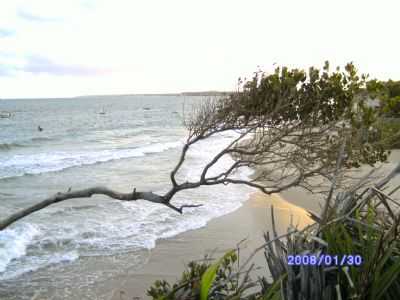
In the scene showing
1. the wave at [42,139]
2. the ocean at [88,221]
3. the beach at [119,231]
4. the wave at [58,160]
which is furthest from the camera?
the wave at [42,139]

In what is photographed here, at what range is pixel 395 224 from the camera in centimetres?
179

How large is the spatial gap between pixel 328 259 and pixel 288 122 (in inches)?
129

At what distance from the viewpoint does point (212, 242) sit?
9227mm

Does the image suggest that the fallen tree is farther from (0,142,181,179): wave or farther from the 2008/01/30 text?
(0,142,181,179): wave

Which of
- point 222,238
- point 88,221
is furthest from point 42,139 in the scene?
point 222,238

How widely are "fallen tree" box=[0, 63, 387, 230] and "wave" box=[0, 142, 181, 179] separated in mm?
16923

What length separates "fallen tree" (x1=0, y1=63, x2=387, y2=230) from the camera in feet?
15.0

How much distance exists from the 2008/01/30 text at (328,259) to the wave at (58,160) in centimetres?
1966

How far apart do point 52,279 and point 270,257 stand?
254 inches

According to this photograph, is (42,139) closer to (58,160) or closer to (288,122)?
(58,160)

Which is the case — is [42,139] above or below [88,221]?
above

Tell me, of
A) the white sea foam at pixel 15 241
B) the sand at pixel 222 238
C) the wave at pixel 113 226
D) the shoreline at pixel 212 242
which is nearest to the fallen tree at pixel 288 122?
the sand at pixel 222 238

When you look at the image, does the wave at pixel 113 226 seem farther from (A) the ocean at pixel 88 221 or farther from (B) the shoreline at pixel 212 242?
(B) the shoreline at pixel 212 242

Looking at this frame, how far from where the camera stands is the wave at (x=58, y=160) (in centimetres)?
2095
